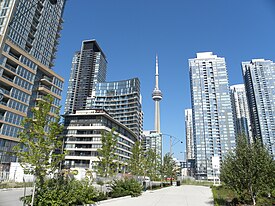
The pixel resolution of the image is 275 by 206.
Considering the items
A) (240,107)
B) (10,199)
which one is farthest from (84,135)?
(240,107)

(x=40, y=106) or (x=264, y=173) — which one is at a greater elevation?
(x=40, y=106)

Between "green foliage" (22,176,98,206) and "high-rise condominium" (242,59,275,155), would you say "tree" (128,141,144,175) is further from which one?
"high-rise condominium" (242,59,275,155)

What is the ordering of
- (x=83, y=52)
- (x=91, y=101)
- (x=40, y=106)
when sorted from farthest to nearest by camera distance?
(x=83, y=52) < (x=91, y=101) < (x=40, y=106)

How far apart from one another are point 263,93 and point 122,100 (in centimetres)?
8664

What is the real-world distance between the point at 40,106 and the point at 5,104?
1666 inches

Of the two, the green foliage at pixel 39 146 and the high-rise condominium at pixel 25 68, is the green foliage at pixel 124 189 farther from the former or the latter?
the high-rise condominium at pixel 25 68

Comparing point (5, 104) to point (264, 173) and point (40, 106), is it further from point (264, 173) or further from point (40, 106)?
point (264, 173)

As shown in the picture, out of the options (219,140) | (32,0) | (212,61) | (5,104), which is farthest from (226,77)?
(5,104)

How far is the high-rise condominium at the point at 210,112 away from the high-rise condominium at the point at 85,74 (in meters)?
83.6

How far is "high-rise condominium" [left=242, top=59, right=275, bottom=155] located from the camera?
354ft

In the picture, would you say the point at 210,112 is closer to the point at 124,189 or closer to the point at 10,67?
the point at 10,67

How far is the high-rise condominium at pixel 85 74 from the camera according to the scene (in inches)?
7175

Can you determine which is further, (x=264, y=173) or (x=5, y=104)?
(x=5, y=104)

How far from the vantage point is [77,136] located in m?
76.0
